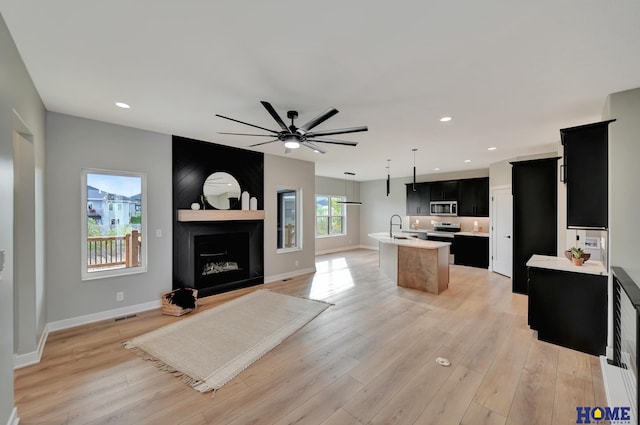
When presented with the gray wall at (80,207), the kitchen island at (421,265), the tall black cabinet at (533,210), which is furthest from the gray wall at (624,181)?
the gray wall at (80,207)

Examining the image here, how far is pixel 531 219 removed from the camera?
4.66 m

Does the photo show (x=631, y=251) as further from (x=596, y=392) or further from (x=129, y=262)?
(x=129, y=262)

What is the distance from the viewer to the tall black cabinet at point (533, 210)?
4.45 metres

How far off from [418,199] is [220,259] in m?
6.53

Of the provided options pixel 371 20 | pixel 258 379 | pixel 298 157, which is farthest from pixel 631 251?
pixel 298 157

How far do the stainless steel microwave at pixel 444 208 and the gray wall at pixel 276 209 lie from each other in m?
4.16

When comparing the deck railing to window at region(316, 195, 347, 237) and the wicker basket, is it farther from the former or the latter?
window at region(316, 195, 347, 237)

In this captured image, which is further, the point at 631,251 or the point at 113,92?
the point at 113,92

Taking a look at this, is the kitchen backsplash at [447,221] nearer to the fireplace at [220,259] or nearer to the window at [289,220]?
the window at [289,220]

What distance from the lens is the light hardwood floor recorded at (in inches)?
79.8

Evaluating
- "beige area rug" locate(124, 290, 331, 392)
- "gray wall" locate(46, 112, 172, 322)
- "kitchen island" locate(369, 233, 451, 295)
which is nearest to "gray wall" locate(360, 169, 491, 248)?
"kitchen island" locate(369, 233, 451, 295)

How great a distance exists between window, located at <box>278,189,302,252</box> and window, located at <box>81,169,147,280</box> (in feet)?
9.21

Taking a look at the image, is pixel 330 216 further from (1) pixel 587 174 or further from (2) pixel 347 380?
(2) pixel 347 380

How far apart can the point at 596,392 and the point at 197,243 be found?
17.7ft
